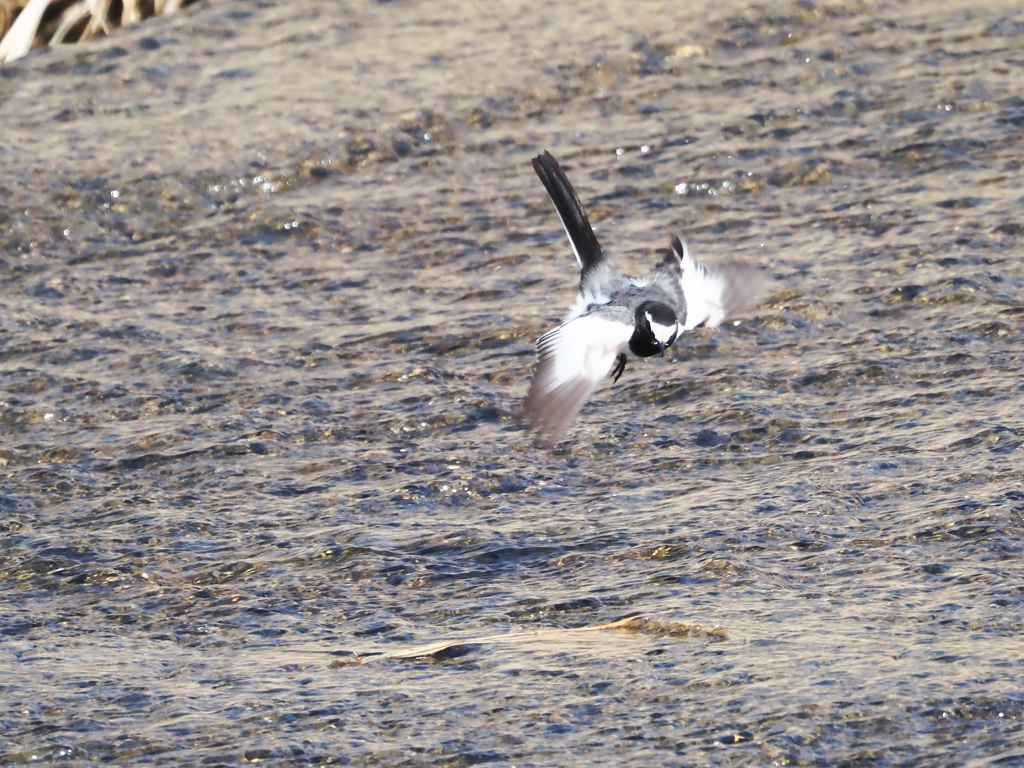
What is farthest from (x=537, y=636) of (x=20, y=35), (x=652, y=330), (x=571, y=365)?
(x=20, y=35)

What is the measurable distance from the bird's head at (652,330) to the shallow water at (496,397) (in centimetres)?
56

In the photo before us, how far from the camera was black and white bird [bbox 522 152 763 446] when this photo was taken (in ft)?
15.5

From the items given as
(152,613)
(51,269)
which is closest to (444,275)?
(51,269)

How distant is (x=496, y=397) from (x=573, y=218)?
2.51 feet

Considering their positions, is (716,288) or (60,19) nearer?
(716,288)

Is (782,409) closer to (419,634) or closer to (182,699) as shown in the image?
(419,634)

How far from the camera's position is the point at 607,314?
5242 millimetres

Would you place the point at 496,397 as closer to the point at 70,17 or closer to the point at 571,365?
the point at 571,365

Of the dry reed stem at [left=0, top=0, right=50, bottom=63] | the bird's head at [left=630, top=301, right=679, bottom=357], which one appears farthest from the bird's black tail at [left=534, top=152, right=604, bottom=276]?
the dry reed stem at [left=0, top=0, right=50, bottom=63]

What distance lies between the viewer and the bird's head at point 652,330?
4.98 meters

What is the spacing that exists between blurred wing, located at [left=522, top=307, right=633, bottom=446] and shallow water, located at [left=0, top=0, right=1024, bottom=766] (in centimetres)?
53

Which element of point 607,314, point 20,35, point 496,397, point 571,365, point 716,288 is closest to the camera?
point 571,365

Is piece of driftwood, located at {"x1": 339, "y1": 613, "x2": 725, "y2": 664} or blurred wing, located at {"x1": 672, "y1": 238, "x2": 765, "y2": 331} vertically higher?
blurred wing, located at {"x1": 672, "y1": 238, "x2": 765, "y2": 331}

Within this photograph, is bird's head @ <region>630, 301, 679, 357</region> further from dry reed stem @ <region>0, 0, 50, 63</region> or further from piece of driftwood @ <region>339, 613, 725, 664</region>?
dry reed stem @ <region>0, 0, 50, 63</region>
